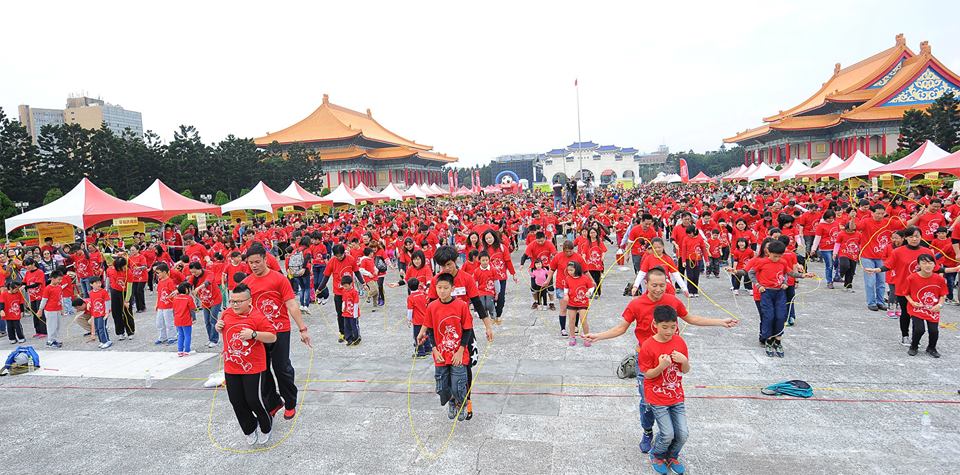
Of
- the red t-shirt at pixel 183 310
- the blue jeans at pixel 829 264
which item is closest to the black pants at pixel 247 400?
the red t-shirt at pixel 183 310

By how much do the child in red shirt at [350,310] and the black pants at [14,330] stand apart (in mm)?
6315

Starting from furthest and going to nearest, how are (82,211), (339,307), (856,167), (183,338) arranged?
(856,167)
(82,211)
(339,307)
(183,338)

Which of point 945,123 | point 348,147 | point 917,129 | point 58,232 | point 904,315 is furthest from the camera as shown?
point 348,147

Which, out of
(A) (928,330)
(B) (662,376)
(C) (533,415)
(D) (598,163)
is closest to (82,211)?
(C) (533,415)

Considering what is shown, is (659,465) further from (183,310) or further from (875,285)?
(183,310)

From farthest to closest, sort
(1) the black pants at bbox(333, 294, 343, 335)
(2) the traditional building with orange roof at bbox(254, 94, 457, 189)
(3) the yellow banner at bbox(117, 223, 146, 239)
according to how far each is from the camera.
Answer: (2) the traditional building with orange roof at bbox(254, 94, 457, 189)
(3) the yellow banner at bbox(117, 223, 146, 239)
(1) the black pants at bbox(333, 294, 343, 335)

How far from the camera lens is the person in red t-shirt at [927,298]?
225 inches

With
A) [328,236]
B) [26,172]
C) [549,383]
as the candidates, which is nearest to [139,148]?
[26,172]

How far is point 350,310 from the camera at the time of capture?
7.47 metres

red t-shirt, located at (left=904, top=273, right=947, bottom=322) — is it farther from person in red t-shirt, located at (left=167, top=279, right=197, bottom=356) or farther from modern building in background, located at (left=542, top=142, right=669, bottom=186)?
modern building in background, located at (left=542, top=142, right=669, bottom=186)

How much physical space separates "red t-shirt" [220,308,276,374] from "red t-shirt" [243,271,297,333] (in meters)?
0.71

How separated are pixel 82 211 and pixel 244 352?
43.1ft

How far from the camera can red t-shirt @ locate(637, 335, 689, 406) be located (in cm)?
364

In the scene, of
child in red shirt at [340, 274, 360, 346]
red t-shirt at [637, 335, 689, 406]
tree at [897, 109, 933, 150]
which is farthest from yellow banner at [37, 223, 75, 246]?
tree at [897, 109, 933, 150]
